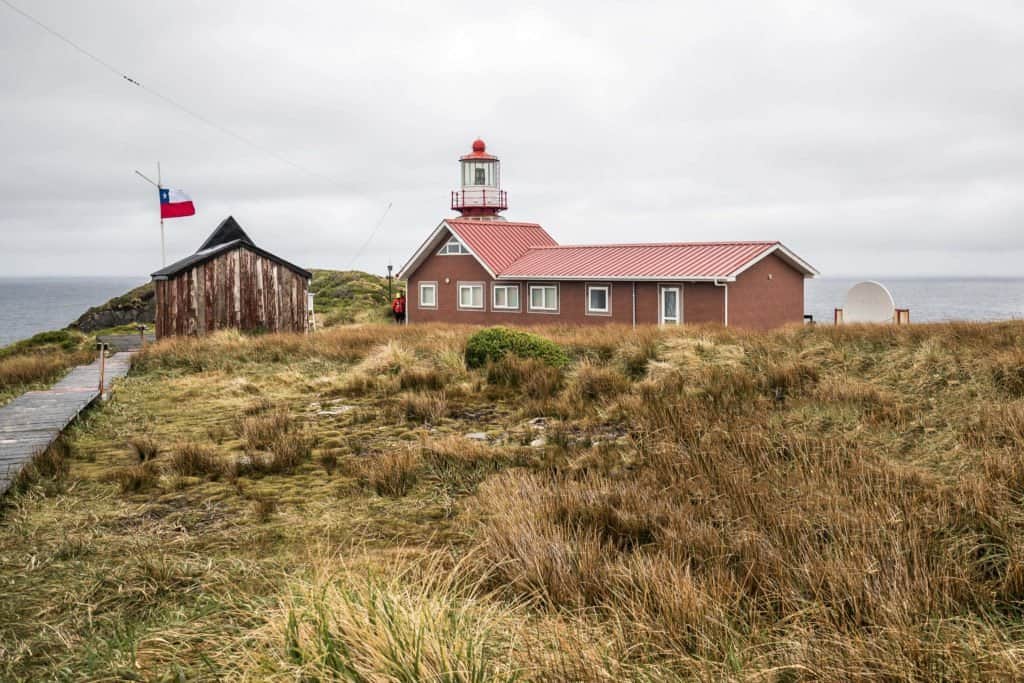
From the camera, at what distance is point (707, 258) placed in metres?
29.0

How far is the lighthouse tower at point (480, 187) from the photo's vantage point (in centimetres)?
4062

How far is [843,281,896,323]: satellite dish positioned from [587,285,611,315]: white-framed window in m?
8.04

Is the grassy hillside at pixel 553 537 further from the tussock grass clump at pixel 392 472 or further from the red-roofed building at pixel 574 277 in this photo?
the red-roofed building at pixel 574 277

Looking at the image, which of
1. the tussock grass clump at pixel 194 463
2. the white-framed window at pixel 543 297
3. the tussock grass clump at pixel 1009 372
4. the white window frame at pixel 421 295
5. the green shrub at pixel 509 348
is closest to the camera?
the tussock grass clump at pixel 194 463

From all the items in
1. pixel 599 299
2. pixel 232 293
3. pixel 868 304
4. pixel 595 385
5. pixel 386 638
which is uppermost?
pixel 232 293

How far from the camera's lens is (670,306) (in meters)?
29.1

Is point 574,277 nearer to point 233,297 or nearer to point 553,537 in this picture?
point 233,297

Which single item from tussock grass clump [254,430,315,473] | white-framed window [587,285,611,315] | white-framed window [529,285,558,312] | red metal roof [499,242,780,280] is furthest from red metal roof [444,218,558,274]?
tussock grass clump [254,430,315,473]

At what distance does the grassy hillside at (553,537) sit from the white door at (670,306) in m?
17.0

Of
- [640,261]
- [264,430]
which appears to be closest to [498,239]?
[640,261]

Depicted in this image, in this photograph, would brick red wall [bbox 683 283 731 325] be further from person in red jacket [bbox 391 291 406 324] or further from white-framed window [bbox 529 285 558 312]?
person in red jacket [bbox 391 291 406 324]

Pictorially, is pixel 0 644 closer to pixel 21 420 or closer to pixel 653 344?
pixel 21 420

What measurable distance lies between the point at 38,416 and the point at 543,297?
76.6 ft

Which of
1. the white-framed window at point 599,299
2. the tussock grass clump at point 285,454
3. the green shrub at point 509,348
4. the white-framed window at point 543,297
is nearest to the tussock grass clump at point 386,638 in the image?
the tussock grass clump at point 285,454
